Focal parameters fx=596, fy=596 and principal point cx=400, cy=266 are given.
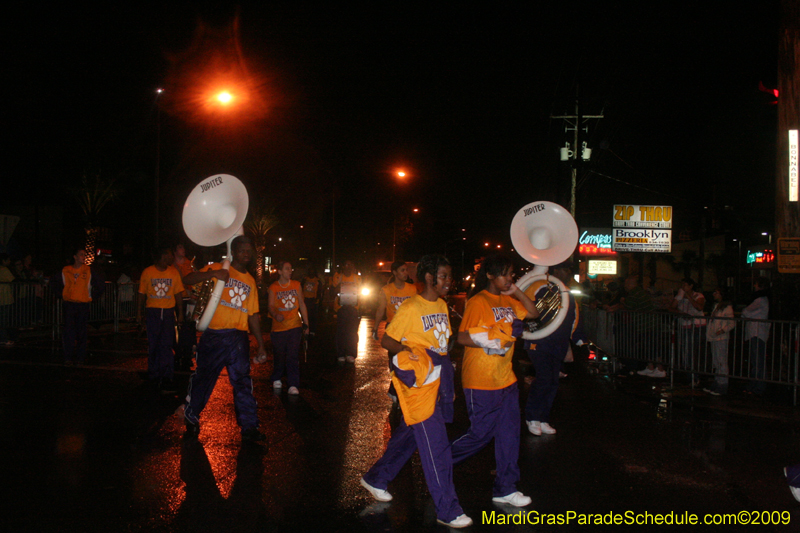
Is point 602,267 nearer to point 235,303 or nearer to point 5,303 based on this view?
point 5,303

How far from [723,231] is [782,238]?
43553 millimetres

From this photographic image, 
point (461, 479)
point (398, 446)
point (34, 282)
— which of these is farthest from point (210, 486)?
point (34, 282)

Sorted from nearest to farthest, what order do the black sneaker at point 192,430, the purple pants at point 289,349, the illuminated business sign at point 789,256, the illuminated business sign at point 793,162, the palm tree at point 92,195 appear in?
1. the black sneaker at point 192,430
2. the purple pants at point 289,349
3. the illuminated business sign at point 789,256
4. the illuminated business sign at point 793,162
5. the palm tree at point 92,195

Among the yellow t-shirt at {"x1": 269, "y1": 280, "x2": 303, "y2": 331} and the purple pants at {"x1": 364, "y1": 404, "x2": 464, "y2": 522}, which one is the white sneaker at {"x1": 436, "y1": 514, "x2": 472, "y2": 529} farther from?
the yellow t-shirt at {"x1": 269, "y1": 280, "x2": 303, "y2": 331}

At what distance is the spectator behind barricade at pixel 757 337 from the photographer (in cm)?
844

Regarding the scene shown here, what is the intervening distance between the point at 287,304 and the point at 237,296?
2.36m

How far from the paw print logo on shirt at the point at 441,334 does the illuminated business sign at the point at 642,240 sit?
1258 inches

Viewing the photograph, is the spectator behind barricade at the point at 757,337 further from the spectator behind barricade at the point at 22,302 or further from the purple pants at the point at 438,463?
the spectator behind barricade at the point at 22,302

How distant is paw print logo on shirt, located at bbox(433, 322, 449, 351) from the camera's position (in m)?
4.04

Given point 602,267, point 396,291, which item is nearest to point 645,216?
point 602,267

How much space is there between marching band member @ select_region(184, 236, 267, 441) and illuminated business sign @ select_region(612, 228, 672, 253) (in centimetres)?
3126

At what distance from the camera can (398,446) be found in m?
4.13

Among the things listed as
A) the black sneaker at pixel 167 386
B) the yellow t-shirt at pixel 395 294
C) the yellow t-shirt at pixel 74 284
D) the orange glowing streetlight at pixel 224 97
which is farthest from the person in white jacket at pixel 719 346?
the orange glowing streetlight at pixel 224 97

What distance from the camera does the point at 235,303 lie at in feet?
18.4
